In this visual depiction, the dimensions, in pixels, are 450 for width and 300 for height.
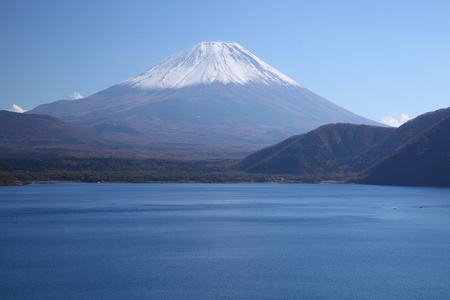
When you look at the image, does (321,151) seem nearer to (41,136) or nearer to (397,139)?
(397,139)

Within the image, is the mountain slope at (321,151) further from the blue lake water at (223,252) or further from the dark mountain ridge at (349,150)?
the blue lake water at (223,252)

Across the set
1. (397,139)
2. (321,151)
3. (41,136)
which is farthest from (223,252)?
(41,136)

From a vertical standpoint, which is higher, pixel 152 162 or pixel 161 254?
pixel 152 162

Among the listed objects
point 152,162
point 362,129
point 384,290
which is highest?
point 362,129

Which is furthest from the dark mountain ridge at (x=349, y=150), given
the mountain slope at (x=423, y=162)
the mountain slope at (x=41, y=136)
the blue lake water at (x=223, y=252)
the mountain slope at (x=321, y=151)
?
the mountain slope at (x=41, y=136)

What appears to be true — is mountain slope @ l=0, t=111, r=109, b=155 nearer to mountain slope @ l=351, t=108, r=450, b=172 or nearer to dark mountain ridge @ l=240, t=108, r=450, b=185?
dark mountain ridge @ l=240, t=108, r=450, b=185

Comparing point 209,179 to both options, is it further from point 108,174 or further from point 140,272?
point 140,272

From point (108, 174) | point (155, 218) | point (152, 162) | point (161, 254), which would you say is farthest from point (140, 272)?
point (152, 162)
